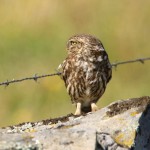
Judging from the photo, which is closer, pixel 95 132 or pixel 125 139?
pixel 95 132

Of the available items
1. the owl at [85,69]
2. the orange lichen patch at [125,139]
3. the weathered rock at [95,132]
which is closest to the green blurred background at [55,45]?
the owl at [85,69]

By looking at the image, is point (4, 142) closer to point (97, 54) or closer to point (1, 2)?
point (97, 54)

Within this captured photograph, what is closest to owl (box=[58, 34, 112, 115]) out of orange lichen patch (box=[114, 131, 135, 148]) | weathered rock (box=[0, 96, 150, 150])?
weathered rock (box=[0, 96, 150, 150])

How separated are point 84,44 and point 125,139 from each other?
68.0 inches

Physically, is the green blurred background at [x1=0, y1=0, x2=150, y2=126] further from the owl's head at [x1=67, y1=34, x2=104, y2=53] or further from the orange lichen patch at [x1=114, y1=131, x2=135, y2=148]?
Answer: the orange lichen patch at [x1=114, y1=131, x2=135, y2=148]

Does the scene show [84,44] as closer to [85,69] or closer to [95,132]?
[85,69]

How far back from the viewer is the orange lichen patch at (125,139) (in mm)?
6133

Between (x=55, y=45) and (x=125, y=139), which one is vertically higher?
(x=55, y=45)

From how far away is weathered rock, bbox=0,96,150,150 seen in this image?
5.89 metres

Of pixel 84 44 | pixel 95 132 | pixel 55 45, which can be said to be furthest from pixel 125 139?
pixel 55 45

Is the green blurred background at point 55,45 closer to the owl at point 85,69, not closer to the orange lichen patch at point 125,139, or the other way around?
the owl at point 85,69

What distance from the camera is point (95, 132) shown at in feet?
19.8

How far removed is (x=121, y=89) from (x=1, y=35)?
2600mm

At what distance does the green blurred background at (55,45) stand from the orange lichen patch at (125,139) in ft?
15.4
